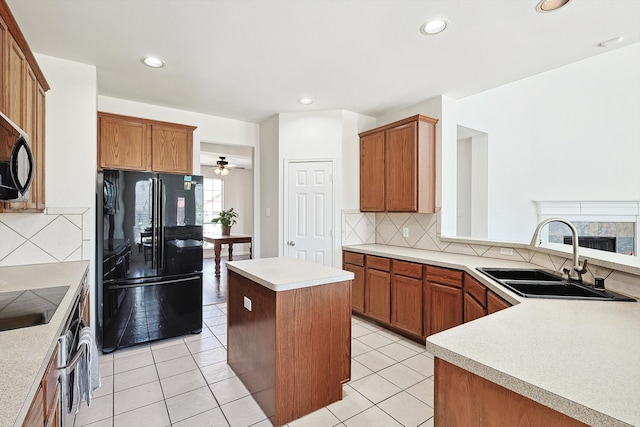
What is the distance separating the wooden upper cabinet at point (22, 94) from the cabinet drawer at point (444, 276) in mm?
2885

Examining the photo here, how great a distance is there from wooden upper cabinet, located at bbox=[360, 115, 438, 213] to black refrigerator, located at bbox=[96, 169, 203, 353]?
2090mm

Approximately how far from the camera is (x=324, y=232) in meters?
4.06

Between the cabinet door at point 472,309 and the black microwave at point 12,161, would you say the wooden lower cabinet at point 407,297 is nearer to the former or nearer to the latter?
the cabinet door at point 472,309

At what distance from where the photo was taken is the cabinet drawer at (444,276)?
8.76 feet

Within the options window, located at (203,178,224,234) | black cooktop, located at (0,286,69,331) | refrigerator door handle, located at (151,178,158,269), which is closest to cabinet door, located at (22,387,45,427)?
black cooktop, located at (0,286,69,331)

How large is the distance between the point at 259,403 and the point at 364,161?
2959mm

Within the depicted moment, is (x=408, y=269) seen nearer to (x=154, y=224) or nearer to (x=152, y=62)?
(x=154, y=224)

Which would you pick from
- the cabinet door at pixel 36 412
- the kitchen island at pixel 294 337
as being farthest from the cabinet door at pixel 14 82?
the kitchen island at pixel 294 337

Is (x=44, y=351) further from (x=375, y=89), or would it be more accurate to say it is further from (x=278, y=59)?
(x=375, y=89)

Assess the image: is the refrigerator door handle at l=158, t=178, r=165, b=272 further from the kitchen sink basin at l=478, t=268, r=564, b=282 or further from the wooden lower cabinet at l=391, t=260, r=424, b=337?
the kitchen sink basin at l=478, t=268, r=564, b=282

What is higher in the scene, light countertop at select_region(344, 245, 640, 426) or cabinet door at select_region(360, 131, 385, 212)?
cabinet door at select_region(360, 131, 385, 212)

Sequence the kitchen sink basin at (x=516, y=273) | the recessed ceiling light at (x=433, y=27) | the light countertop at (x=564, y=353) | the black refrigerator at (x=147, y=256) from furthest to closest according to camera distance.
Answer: the black refrigerator at (x=147, y=256) < the kitchen sink basin at (x=516, y=273) < the recessed ceiling light at (x=433, y=27) < the light countertop at (x=564, y=353)

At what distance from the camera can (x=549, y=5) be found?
76.2 inches

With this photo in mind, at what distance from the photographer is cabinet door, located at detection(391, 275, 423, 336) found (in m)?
3.03
